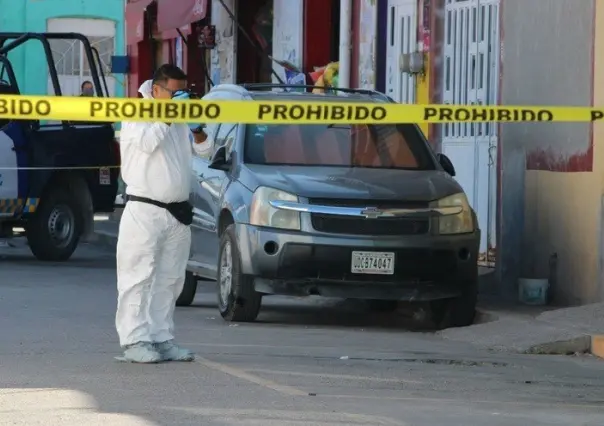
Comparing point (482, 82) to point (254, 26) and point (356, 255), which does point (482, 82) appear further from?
point (254, 26)

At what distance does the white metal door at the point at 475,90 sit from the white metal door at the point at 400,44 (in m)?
1.12

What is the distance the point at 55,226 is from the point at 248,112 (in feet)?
31.5

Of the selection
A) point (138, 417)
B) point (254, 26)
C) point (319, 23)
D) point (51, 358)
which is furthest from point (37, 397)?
point (254, 26)

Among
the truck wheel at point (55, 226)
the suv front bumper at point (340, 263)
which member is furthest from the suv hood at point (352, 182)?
the truck wheel at point (55, 226)

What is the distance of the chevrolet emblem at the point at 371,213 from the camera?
12633mm

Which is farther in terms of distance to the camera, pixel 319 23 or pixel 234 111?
pixel 319 23

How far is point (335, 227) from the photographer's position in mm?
12656

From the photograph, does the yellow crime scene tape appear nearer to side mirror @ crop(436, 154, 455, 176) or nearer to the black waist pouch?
the black waist pouch

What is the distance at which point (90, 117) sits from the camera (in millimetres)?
10289

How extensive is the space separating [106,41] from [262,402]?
37.2 meters

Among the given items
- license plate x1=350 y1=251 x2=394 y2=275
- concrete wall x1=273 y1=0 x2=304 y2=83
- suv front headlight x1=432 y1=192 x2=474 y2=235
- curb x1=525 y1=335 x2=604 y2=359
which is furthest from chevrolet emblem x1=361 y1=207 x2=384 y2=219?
concrete wall x1=273 y1=0 x2=304 y2=83

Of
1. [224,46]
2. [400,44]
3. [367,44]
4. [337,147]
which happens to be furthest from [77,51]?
[337,147]

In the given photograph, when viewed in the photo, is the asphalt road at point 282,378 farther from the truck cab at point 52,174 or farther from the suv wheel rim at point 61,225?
the suv wheel rim at point 61,225

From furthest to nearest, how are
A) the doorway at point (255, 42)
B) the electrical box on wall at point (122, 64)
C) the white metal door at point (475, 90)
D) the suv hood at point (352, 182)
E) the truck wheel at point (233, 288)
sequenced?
1. the electrical box on wall at point (122, 64)
2. the doorway at point (255, 42)
3. the white metal door at point (475, 90)
4. the truck wheel at point (233, 288)
5. the suv hood at point (352, 182)
